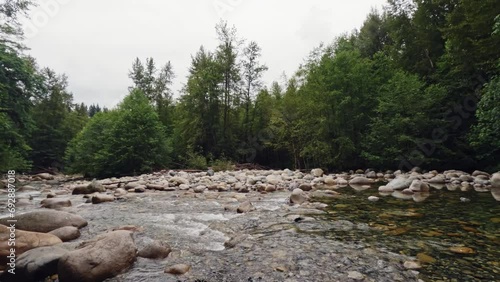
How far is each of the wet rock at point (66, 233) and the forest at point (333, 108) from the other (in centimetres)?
1141

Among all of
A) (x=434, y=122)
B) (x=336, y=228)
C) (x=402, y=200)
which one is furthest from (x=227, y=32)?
(x=336, y=228)

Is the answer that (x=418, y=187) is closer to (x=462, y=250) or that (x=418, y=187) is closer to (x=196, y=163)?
(x=462, y=250)

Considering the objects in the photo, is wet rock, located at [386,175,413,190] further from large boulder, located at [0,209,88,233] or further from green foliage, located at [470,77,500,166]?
large boulder, located at [0,209,88,233]

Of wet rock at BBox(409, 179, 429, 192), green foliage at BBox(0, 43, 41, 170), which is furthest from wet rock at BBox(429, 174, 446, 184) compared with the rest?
green foliage at BBox(0, 43, 41, 170)

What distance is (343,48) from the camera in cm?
1723

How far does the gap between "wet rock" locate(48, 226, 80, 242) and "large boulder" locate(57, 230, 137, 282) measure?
94 centimetres

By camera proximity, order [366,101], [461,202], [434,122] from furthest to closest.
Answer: [366,101], [434,122], [461,202]

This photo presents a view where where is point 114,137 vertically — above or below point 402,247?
above

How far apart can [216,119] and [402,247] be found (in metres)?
19.9

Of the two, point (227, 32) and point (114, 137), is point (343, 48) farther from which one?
point (114, 137)

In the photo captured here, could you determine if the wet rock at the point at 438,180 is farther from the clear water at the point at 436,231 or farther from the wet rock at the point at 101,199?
the wet rock at the point at 101,199

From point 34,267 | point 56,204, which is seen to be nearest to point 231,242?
point 34,267

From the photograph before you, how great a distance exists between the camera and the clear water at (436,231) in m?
2.69

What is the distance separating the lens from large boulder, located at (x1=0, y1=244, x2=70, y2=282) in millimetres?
2527
